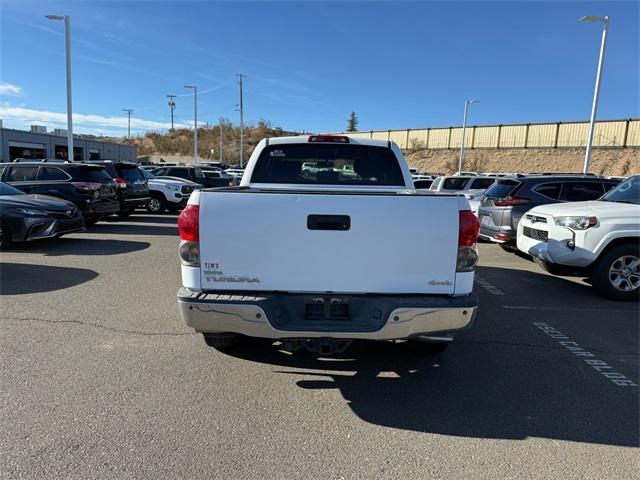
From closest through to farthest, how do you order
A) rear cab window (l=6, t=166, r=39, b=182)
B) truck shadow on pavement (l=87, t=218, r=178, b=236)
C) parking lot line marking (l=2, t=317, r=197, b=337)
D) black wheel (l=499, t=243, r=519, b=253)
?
parking lot line marking (l=2, t=317, r=197, b=337) → black wheel (l=499, t=243, r=519, b=253) → rear cab window (l=6, t=166, r=39, b=182) → truck shadow on pavement (l=87, t=218, r=178, b=236)

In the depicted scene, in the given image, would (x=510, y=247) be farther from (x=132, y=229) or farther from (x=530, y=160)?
(x=530, y=160)

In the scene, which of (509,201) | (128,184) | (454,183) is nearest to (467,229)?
(509,201)

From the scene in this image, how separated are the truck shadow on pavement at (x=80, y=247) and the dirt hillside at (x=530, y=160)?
47.1 m

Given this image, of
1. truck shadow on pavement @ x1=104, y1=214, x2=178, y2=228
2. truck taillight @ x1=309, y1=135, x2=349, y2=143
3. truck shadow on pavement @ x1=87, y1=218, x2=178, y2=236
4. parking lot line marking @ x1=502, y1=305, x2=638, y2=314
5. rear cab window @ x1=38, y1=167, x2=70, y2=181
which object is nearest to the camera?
truck taillight @ x1=309, y1=135, x2=349, y2=143

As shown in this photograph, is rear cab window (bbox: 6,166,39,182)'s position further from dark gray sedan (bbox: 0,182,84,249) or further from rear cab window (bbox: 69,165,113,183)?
dark gray sedan (bbox: 0,182,84,249)

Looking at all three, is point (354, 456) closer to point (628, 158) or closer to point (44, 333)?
point (44, 333)

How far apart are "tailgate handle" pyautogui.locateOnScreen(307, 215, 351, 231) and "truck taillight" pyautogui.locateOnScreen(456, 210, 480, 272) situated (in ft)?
2.58

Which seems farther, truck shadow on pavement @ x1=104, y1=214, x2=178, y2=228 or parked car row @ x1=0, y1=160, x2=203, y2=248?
truck shadow on pavement @ x1=104, y1=214, x2=178, y2=228

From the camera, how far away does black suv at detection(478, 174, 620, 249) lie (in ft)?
29.3

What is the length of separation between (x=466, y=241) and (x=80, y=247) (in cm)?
878

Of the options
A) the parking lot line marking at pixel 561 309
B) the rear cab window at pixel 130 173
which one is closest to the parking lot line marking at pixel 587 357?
the parking lot line marking at pixel 561 309

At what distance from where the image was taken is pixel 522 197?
29.5 feet

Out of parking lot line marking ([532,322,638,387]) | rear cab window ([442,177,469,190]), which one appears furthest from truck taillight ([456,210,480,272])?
rear cab window ([442,177,469,190])

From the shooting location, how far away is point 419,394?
144 inches
